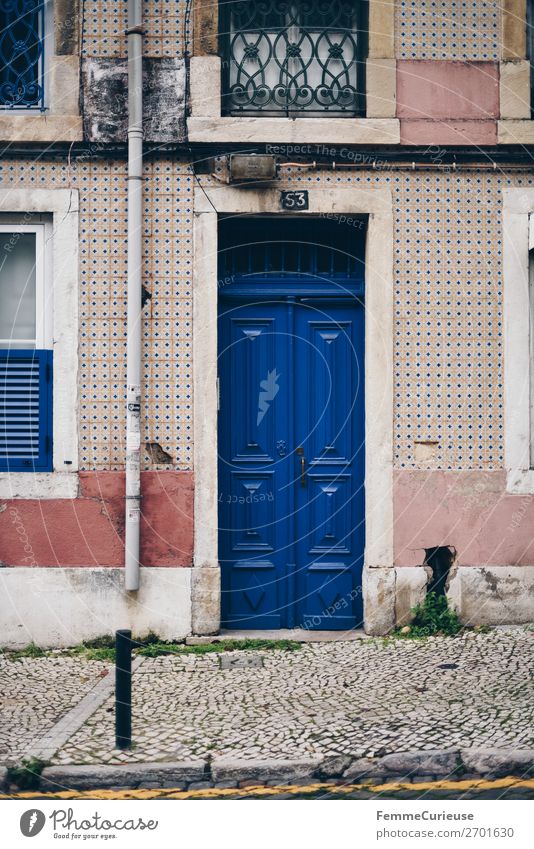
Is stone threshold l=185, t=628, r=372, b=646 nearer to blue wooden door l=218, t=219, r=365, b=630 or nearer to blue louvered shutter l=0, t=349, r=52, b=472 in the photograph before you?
blue wooden door l=218, t=219, r=365, b=630

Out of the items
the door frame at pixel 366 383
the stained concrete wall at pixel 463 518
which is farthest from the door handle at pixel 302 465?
the stained concrete wall at pixel 463 518

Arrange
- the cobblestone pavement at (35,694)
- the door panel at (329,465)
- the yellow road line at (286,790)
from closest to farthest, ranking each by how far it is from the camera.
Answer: the yellow road line at (286,790) → the cobblestone pavement at (35,694) → the door panel at (329,465)

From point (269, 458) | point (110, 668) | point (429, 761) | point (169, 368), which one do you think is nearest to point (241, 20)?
point (169, 368)

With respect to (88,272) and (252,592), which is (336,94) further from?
(252,592)

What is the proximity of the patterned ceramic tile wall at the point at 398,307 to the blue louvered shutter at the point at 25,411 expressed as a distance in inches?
12.6

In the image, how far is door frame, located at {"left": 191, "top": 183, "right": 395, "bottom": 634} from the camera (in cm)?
715

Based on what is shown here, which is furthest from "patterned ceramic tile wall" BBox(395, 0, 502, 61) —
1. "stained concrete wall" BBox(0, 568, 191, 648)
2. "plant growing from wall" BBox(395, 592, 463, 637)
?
"stained concrete wall" BBox(0, 568, 191, 648)

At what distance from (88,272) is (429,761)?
14.9ft

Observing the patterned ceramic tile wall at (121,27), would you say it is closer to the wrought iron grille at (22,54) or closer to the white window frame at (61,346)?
the wrought iron grille at (22,54)

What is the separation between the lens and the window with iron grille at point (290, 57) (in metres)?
7.36

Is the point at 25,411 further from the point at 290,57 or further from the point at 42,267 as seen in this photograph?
the point at 290,57

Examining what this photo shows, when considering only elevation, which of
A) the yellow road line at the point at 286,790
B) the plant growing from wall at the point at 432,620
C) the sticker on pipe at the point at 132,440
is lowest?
the yellow road line at the point at 286,790

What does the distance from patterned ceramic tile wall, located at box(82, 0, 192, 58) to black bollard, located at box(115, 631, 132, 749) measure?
475 centimetres

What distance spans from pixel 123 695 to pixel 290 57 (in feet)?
17.2
